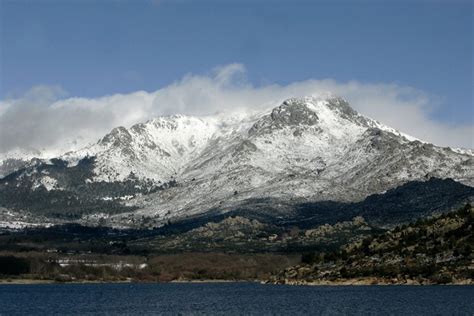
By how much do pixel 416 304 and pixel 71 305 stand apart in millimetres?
83049

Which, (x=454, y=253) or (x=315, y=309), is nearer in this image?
(x=315, y=309)

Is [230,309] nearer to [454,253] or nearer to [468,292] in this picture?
[468,292]

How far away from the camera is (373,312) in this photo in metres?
141

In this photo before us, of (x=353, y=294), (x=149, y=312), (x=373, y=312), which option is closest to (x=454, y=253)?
(x=353, y=294)

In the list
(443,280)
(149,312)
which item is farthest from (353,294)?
(149,312)

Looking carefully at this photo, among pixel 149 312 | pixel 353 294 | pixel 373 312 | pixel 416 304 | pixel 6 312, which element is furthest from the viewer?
pixel 353 294

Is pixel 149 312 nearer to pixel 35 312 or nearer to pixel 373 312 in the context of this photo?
pixel 35 312

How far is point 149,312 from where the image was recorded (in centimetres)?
16350

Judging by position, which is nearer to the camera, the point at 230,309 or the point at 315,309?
the point at 315,309

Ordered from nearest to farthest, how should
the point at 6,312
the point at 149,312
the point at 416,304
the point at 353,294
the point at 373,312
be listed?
the point at 373,312, the point at 416,304, the point at 149,312, the point at 6,312, the point at 353,294

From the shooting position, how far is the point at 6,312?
571ft

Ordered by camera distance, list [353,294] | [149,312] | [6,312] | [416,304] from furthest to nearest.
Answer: [353,294] < [6,312] < [149,312] < [416,304]

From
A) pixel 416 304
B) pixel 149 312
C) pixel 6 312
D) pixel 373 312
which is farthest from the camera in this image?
pixel 6 312

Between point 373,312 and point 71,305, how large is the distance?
81095 mm
